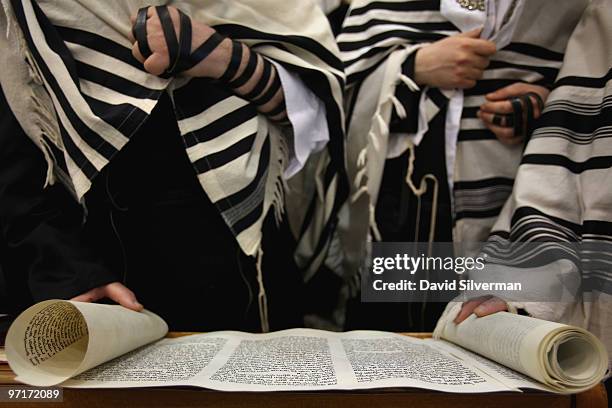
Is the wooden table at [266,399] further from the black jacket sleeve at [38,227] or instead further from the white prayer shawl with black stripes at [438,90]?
the white prayer shawl with black stripes at [438,90]

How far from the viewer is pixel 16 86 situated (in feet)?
2.07

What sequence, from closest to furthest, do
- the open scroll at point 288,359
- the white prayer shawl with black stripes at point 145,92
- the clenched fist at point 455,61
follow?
the open scroll at point 288,359, the white prayer shawl with black stripes at point 145,92, the clenched fist at point 455,61

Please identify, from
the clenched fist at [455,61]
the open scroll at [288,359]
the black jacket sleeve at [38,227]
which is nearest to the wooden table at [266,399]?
the open scroll at [288,359]

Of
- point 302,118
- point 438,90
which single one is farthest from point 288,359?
point 438,90

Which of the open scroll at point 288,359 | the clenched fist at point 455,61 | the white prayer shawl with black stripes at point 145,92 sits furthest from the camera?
the clenched fist at point 455,61

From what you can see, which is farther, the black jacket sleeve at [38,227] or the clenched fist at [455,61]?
the clenched fist at [455,61]

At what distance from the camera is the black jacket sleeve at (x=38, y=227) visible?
63 centimetres

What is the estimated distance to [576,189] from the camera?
2.17 feet

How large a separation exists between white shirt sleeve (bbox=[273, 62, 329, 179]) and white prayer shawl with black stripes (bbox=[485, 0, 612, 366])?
274mm

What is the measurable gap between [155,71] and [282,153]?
0.21 meters

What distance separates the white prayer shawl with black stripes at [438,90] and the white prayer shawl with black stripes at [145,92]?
83 mm

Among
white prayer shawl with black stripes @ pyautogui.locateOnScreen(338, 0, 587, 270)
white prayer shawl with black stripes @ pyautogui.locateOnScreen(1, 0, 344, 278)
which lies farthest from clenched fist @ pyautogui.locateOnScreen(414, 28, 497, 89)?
white prayer shawl with black stripes @ pyautogui.locateOnScreen(1, 0, 344, 278)

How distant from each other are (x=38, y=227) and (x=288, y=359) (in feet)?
1.15

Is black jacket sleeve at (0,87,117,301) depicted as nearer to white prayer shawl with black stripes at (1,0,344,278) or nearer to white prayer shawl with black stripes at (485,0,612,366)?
white prayer shawl with black stripes at (1,0,344,278)
